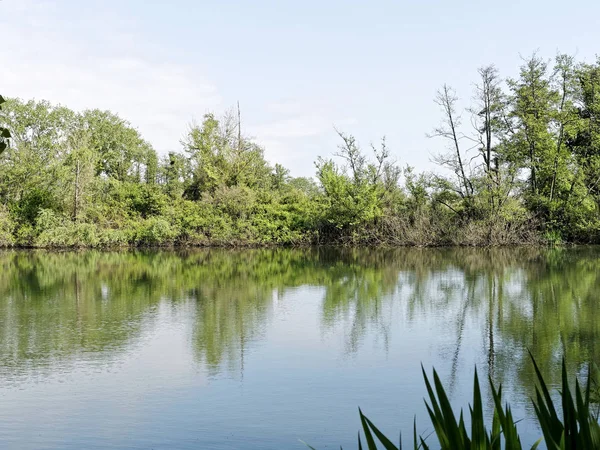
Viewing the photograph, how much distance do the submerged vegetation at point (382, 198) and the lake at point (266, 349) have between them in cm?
1166

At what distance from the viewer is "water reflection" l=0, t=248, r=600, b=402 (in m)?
8.78

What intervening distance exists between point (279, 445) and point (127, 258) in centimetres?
2202

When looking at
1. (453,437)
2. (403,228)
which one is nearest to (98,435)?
(453,437)

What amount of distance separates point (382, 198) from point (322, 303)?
20.1 metres

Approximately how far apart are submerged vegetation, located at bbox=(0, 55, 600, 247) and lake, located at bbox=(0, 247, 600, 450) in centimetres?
1166

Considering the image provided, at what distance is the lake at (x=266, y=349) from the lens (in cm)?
600

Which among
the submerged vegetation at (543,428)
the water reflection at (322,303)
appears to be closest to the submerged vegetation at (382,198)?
the water reflection at (322,303)

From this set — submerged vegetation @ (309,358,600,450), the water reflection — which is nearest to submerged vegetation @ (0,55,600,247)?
the water reflection

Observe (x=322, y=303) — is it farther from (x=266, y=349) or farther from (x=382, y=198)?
(x=382, y=198)

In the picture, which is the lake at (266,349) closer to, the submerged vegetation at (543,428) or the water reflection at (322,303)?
the water reflection at (322,303)

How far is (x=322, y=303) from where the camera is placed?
13430 mm

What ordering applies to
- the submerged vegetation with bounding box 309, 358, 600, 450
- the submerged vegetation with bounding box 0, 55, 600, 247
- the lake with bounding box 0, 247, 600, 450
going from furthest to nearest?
the submerged vegetation with bounding box 0, 55, 600, 247, the lake with bounding box 0, 247, 600, 450, the submerged vegetation with bounding box 309, 358, 600, 450

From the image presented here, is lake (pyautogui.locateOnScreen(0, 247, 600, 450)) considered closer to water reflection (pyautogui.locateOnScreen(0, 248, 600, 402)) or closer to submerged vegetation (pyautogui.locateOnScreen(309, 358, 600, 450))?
water reflection (pyautogui.locateOnScreen(0, 248, 600, 402))

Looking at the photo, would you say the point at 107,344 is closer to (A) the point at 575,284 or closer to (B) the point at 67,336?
(B) the point at 67,336
